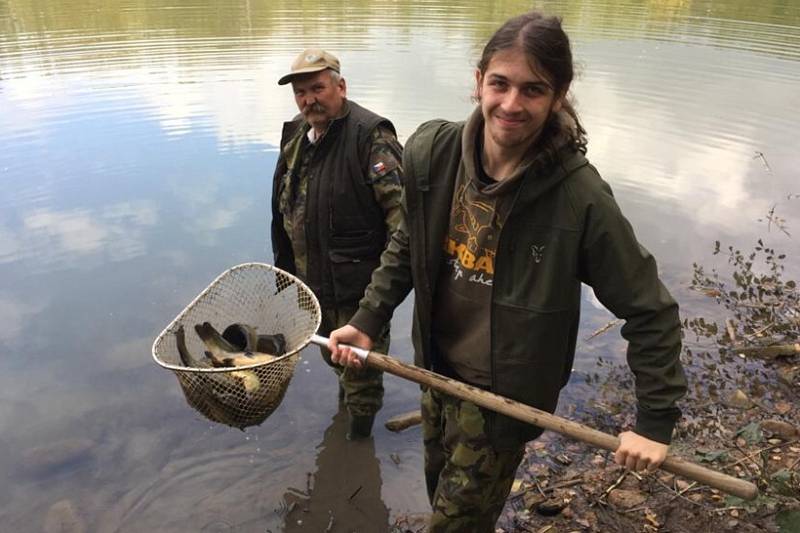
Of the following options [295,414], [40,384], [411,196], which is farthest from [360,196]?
[40,384]

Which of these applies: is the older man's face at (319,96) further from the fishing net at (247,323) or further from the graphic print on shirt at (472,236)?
the graphic print on shirt at (472,236)

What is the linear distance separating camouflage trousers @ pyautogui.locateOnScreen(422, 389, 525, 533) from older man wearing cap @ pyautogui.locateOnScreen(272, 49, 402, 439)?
105 cm

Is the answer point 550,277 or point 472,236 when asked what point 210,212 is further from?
point 550,277

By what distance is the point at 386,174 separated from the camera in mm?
3188

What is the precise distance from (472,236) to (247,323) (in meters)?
1.81

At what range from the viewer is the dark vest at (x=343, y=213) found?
3227 mm

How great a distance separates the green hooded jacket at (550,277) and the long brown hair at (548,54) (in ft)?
0.22

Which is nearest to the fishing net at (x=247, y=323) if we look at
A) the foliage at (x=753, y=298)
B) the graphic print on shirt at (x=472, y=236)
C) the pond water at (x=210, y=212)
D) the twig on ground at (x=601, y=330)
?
the graphic print on shirt at (x=472, y=236)

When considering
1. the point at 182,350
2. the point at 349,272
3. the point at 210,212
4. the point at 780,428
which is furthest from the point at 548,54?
the point at 210,212

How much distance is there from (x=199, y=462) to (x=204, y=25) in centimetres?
1840

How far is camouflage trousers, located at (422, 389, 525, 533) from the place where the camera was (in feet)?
7.56

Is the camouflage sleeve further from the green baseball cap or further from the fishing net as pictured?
the fishing net

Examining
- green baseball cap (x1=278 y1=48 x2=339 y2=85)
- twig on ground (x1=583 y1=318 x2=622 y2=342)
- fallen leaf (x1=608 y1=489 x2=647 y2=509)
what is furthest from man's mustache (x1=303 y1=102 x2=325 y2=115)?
twig on ground (x1=583 y1=318 x2=622 y2=342)

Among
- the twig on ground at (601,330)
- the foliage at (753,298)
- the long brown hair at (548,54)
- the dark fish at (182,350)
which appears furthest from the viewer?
the twig on ground at (601,330)
